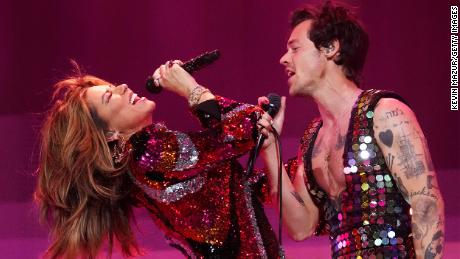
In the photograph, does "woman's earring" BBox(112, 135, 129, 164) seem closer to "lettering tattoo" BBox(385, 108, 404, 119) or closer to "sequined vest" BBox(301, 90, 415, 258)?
"sequined vest" BBox(301, 90, 415, 258)

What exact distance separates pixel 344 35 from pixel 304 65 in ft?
0.50

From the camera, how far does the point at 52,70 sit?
3340 millimetres

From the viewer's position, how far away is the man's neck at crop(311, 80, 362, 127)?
2367mm

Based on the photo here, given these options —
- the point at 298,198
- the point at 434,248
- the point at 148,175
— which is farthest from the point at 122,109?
the point at 434,248

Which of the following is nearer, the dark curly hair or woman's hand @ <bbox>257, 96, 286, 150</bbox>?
woman's hand @ <bbox>257, 96, 286, 150</bbox>

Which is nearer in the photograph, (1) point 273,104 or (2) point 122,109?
(1) point 273,104

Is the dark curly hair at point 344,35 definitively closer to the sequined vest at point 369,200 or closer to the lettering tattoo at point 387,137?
the sequined vest at point 369,200

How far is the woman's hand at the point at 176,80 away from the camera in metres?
2.31

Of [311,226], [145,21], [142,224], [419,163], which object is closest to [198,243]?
[311,226]

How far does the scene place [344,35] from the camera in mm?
2432

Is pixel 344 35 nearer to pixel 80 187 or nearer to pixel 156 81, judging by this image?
pixel 156 81

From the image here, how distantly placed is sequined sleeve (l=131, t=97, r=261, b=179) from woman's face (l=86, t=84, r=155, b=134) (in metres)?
0.13

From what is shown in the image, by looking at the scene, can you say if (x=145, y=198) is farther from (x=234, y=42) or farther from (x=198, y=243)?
(x=234, y=42)

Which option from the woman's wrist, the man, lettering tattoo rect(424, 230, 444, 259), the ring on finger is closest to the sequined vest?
the man
